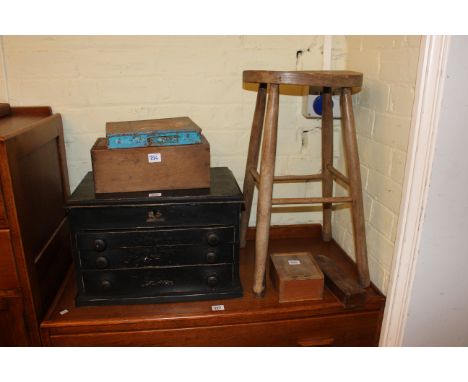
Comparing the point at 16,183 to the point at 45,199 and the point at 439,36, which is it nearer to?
the point at 45,199

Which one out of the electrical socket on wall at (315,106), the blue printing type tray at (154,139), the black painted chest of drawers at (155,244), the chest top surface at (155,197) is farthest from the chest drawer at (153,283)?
the electrical socket on wall at (315,106)

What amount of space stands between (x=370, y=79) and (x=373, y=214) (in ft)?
1.58

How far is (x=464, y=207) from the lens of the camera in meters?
1.15

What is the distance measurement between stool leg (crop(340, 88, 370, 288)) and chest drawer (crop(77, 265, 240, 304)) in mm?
456

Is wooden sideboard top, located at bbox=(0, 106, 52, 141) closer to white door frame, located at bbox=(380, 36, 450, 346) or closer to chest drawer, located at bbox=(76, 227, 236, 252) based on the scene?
chest drawer, located at bbox=(76, 227, 236, 252)

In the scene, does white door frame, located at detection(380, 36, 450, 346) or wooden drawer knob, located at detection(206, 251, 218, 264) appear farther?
wooden drawer knob, located at detection(206, 251, 218, 264)

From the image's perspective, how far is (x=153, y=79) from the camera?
1546mm

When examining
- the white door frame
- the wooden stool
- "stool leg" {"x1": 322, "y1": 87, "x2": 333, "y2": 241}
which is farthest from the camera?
"stool leg" {"x1": 322, "y1": 87, "x2": 333, "y2": 241}

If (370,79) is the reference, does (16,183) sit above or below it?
below

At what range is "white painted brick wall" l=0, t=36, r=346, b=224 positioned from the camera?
1.48 metres

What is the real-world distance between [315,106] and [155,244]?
33.1 inches

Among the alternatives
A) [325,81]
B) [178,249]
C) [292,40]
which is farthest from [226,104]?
[178,249]

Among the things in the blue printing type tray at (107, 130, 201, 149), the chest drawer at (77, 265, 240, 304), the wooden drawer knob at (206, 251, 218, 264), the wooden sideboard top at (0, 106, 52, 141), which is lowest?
the chest drawer at (77, 265, 240, 304)

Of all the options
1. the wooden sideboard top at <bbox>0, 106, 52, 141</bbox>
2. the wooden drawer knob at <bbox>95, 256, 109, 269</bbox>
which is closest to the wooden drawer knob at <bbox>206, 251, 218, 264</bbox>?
the wooden drawer knob at <bbox>95, 256, 109, 269</bbox>
